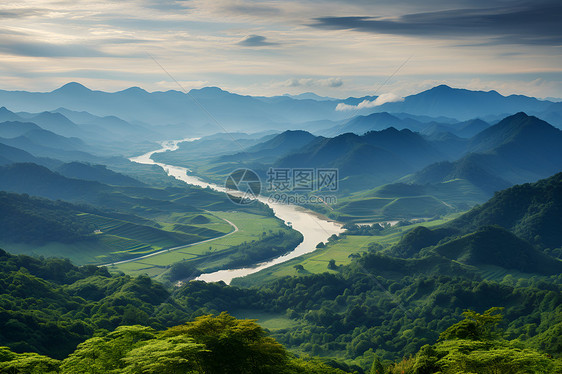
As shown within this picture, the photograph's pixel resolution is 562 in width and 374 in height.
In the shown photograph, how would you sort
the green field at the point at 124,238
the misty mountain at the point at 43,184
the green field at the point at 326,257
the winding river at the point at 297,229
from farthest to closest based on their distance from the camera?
the misty mountain at the point at 43,184, the green field at the point at 124,238, the winding river at the point at 297,229, the green field at the point at 326,257

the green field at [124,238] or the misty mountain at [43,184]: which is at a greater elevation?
the misty mountain at [43,184]

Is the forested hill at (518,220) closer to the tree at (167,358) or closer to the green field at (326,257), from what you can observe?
the green field at (326,257)

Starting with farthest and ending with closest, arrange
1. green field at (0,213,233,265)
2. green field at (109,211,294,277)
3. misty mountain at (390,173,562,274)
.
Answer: green field at (0,213,233,265) → green field at (109,211,294,277) → misty mountain at (390,173,562,274)

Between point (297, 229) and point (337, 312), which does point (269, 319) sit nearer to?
point (337, 312)

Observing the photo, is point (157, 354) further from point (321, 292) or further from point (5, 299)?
point (321, 292)

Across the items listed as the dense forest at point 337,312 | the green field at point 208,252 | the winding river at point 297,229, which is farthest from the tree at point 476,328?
the green field at point 208,252

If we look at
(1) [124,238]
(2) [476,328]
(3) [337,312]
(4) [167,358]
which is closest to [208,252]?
(1) [124,238]

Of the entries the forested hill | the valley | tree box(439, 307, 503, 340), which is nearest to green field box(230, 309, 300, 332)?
the valley

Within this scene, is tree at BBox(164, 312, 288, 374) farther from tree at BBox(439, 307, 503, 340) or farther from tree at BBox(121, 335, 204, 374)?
tree at BBox(439, 307, 503, 340)
